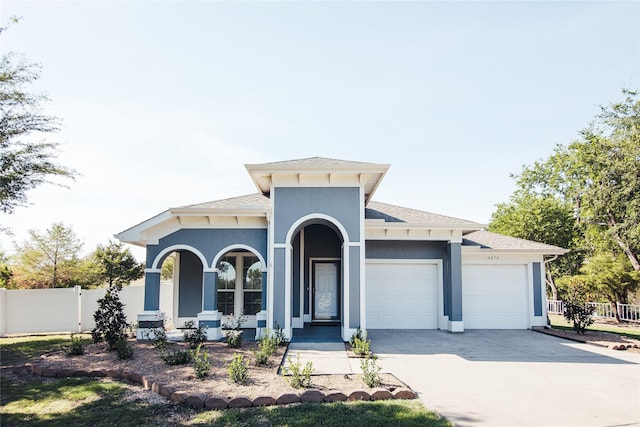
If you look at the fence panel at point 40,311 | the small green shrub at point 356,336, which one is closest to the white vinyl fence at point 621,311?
the small green shrub at point 356,336

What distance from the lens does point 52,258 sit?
26453mm

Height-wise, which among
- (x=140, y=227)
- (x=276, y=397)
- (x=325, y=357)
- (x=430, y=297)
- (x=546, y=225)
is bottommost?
(x=325, y=357)

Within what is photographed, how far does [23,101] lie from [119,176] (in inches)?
274

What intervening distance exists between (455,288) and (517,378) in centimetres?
575

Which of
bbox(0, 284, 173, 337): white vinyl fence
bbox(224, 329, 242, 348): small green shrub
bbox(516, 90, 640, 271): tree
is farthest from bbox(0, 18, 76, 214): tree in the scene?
bbox(516, 90, 640, 271): tree

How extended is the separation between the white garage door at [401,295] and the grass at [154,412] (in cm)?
792

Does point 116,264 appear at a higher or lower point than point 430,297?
higher

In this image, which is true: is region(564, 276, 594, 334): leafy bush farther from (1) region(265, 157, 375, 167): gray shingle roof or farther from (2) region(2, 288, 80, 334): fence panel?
(2) region(2, 288, 80, 334): fence panel

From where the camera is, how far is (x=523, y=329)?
14.3 metres

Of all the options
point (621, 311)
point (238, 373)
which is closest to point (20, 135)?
point (238, 373)

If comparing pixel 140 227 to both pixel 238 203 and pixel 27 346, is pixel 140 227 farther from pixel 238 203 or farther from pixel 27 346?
pixel 27 346

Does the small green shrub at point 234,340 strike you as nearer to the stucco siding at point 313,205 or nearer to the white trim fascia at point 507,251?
the stucco siding at point 313,205

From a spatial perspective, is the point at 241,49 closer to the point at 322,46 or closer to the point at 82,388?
the point at 322,46

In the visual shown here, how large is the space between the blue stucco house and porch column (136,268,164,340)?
28 mm
